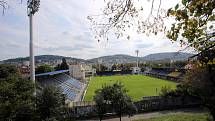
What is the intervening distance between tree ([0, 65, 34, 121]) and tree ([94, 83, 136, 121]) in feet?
32.1

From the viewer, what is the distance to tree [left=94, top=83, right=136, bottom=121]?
95.4 feet

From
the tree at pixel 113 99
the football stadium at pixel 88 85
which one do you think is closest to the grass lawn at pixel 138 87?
the football stadium at pixel 88 85

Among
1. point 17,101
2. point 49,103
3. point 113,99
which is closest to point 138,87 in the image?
point 113,99

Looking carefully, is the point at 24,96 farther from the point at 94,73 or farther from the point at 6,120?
the point at 94,73

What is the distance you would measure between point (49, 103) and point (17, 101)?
2.92 m

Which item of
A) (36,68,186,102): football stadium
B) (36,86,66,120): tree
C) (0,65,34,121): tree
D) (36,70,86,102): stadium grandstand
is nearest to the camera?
(0,65,34,121): tree

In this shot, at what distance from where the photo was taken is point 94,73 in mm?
132875

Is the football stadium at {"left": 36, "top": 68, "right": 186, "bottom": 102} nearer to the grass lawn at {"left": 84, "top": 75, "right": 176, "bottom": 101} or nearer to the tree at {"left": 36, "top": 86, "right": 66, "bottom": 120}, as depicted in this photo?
the grass lawn at {"left": 84, "top": 75, "right": 176, "bottom": 101}

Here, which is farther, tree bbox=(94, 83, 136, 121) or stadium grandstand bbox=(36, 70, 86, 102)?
stadium grandstand bbox=(36, 70, 86, 102)

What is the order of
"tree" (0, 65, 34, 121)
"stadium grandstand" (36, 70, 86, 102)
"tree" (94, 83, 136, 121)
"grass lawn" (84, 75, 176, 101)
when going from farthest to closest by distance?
"grass lawn" (84, 75, 176, 101) → "stadium grandstand" (36, 70, 86, 102) → "tree" (94, 83, 136, 121) → "tree" (0, 65, 34, 121)

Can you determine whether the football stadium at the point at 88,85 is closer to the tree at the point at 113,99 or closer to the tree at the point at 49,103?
the tree at the point at 49,103

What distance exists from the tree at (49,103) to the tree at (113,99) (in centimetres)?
824

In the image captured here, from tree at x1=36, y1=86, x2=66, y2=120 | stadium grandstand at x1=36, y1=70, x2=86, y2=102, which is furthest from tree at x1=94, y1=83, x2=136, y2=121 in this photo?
tree at x1=36, y1=86, x2=66, y2=120

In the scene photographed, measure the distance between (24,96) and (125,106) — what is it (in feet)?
42.3
